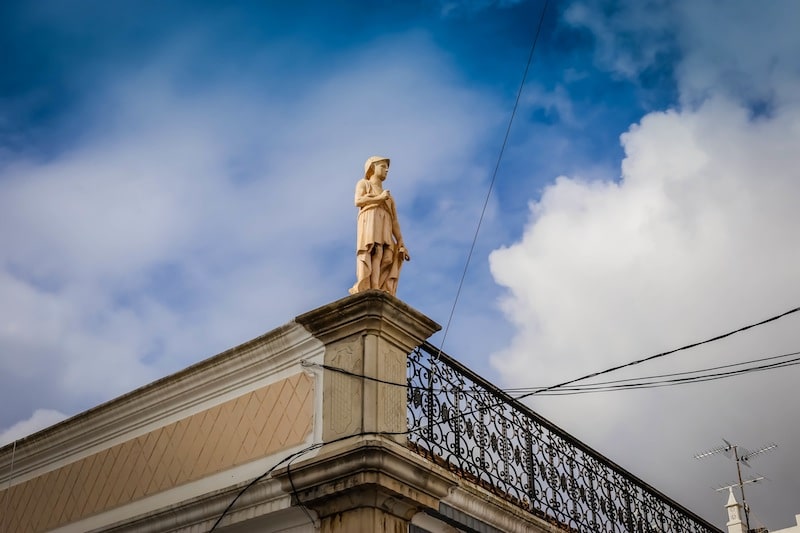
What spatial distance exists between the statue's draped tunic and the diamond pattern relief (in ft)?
3.76

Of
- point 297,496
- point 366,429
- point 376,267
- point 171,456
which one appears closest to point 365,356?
point 366,429

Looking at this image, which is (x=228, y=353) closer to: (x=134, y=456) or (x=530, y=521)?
(x=134, y=456)

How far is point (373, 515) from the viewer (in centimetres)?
870

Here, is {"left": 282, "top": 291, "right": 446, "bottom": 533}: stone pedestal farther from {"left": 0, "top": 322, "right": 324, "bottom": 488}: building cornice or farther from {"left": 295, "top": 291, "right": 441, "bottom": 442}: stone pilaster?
{"left": 0, "top": 322, "right": 324, "bottom": 488}: building cornice

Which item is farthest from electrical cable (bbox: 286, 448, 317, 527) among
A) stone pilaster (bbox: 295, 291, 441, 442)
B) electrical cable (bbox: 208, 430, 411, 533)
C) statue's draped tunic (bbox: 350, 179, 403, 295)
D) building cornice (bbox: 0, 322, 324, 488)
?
statue's draped tunic (bbox: 350, 179, 403, 295)

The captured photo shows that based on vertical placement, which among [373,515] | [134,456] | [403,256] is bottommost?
[373,515]

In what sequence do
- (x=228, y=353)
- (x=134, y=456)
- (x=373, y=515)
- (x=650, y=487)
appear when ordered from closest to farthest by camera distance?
1. (x=373, y=515)
2. (x=228, y=353)
3. (x=134, y=456)
4. (x=650, y=487)

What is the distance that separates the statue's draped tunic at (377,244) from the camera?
9.91 meters

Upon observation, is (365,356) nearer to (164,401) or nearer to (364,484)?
(364,484)

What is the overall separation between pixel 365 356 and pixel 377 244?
1.19 meters

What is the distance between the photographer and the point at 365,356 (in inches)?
369

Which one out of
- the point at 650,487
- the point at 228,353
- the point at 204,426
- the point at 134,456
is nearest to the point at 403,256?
the point at 228,353

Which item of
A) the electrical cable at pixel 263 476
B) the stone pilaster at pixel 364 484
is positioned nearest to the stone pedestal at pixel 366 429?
the stone pilaster at pixel 364 484

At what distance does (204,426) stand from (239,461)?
0.78 meters
